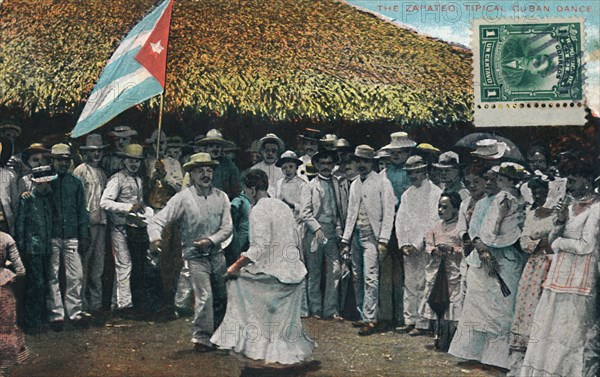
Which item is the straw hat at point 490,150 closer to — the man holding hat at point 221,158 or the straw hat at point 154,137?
the man holding hat at point 221,158

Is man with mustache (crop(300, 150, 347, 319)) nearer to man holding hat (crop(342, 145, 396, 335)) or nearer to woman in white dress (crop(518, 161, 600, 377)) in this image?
man holding hat (crop(342, 145, 396, 335))

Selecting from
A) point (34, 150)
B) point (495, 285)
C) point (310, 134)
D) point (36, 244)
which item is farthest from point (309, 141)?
point (36, 244)

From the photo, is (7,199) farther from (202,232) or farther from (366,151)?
(366,151)

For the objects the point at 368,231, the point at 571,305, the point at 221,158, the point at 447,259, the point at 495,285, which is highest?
the point at 221,158

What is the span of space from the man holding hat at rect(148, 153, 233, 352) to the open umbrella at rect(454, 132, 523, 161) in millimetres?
2061

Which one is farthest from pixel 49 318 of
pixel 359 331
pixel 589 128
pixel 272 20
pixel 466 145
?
pixel 589 128

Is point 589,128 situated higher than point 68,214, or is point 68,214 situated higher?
point 589,128

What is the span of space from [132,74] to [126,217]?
1214mm

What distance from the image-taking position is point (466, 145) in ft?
28.1

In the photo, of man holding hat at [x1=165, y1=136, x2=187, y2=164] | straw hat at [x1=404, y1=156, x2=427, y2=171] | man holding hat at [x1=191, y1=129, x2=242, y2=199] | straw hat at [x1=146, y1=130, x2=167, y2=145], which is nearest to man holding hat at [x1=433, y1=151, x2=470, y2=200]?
straw hat at [x1=404, y1=156, x2=427, y2=171]

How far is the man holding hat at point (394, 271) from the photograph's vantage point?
8594 millimetres

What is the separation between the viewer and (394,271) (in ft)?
28.2

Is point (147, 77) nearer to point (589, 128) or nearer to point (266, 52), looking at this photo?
point (266, 52)

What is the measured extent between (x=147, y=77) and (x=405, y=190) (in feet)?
7.82
